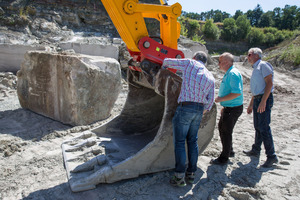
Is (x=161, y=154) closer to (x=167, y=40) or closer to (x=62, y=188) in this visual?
(x=62, y=188)

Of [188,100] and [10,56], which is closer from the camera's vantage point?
[188,100]

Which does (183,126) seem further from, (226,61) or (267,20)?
(267,20)

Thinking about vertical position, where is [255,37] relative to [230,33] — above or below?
below

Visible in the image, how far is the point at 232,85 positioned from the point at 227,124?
1.88ft

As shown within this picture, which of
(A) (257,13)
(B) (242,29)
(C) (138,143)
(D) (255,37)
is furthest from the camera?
(A) (257,13)

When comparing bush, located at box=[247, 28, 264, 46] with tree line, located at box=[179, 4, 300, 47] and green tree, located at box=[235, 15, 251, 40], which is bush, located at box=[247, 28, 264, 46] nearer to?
tree line, located at box=[179, 4, 300, 47]

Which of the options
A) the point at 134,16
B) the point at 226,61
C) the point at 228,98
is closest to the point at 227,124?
the point at 228,98

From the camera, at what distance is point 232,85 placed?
3.01 meters

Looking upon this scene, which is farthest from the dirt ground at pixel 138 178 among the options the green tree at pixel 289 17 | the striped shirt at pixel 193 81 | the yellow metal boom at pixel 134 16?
the green tree at pixel 289 17

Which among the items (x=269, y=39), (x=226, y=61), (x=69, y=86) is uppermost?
(x=269, y=39)

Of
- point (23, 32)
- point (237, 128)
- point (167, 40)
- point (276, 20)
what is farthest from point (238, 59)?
point (276, 20)

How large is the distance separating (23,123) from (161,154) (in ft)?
10.3

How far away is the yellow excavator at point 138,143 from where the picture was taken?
2723 mm

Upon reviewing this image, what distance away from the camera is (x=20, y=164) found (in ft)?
10.3
